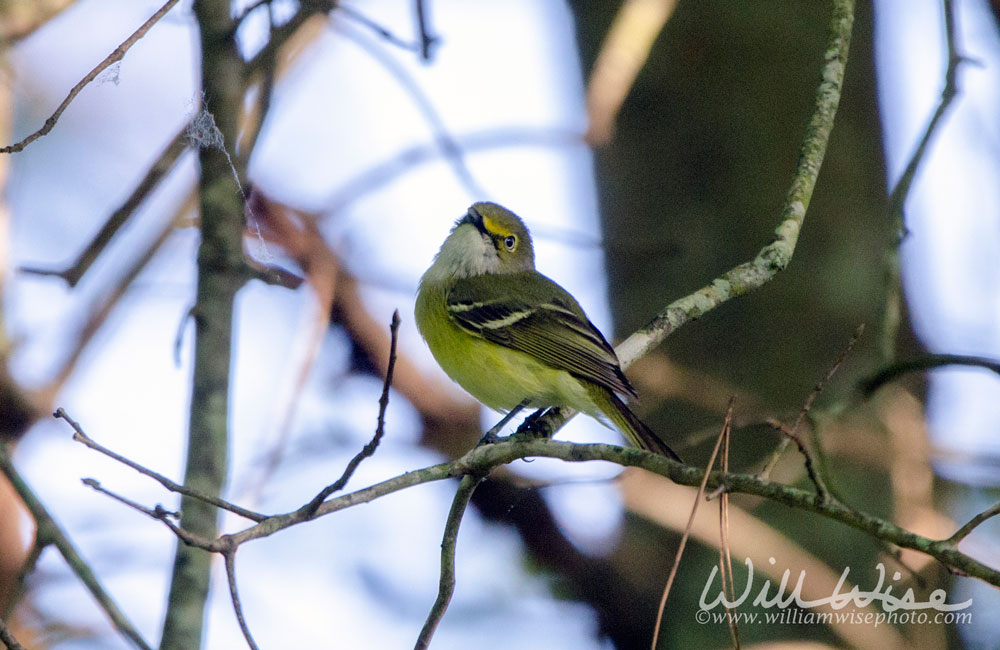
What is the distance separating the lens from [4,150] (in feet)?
7.08

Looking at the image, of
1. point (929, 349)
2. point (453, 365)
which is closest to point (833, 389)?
point (929, 349)

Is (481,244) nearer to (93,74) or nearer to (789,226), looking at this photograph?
(789,226)

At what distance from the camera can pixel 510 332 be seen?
4.22m

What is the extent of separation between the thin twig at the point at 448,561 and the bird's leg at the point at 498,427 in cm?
87

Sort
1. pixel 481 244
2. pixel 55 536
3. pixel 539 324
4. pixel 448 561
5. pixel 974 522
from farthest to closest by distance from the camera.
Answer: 1. pixel 481 244
2. pixel 539 324
3. pixel 55 536
4. pixel 448 561
5. pixel 974 522

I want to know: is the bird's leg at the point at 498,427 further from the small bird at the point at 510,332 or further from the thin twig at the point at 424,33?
the thin twig at the point at 424,33

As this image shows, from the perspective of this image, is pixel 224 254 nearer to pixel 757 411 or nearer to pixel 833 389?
pixel 757 411

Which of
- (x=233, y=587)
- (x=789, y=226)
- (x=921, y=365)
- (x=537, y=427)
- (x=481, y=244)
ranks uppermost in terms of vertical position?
(x=481, y=244)

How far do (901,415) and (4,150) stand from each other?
13.8 ft

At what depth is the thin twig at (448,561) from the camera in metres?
2.29

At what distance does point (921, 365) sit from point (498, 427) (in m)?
1.60

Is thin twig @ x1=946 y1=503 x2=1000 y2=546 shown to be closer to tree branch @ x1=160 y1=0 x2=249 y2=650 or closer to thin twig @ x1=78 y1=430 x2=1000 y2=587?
thin twig @ x1=78 y1=430 x2=1000 y2=587

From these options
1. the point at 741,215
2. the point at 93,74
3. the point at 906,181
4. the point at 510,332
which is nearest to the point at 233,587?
the point at 93,74

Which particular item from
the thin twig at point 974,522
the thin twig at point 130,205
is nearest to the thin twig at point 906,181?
the thin twig at point 974,522
